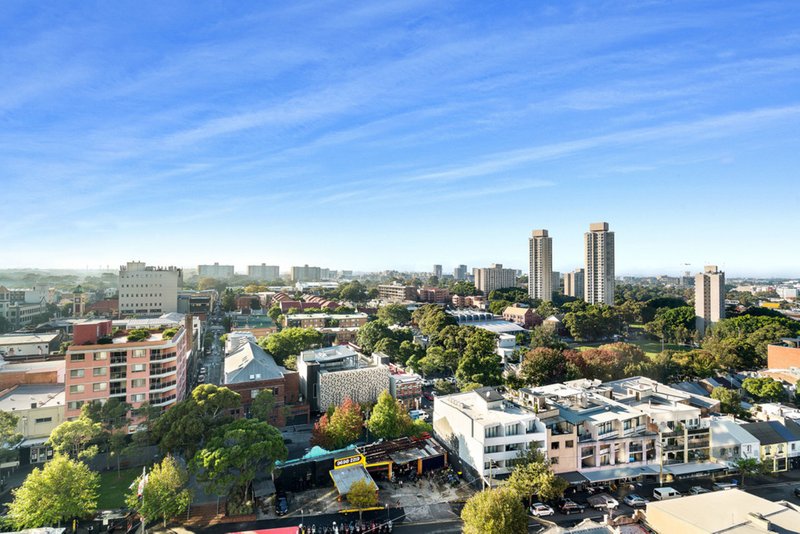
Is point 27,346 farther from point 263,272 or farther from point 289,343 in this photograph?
point 263,272

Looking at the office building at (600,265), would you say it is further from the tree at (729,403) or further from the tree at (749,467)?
the tree at (749,467)

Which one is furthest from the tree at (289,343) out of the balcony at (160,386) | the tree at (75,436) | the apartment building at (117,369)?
the tree at (75,436)

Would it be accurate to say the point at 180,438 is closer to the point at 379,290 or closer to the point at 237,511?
the point at 237,511

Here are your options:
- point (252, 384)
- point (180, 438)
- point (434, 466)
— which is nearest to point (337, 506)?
point (434, 466)

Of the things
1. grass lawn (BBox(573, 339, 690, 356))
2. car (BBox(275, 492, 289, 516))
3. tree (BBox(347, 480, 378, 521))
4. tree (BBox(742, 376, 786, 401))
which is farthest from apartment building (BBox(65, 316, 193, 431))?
grass lawn (BBox(573, 339, 690, 356))

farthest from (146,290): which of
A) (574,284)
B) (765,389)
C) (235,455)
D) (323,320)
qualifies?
(574,284)

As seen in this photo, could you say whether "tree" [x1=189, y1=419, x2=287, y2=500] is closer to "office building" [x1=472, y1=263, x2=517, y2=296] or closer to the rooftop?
the rooftop
